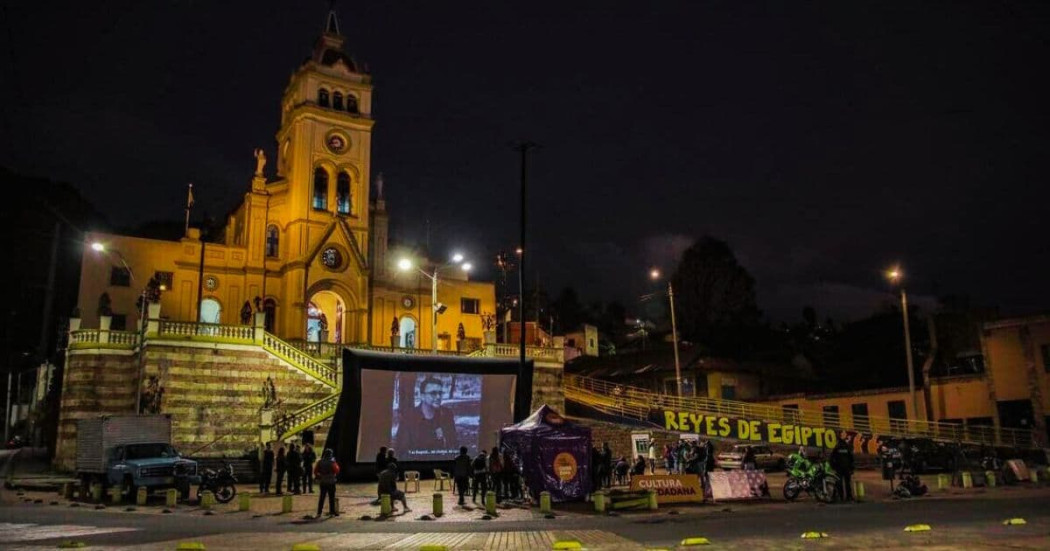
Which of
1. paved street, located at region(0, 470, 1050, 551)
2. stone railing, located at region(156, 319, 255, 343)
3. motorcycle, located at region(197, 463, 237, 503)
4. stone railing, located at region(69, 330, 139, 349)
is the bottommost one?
paved street, located at region(0, 470, 1050, 551)

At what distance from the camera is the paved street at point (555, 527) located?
13391mm

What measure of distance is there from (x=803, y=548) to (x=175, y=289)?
127 feet

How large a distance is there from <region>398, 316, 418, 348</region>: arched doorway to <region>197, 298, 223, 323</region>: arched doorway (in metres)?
10.5

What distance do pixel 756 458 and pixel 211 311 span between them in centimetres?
2998

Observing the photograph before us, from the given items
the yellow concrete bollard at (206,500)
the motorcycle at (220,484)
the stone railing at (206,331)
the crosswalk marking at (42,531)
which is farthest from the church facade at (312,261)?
the crosswalk marking at (42,531)

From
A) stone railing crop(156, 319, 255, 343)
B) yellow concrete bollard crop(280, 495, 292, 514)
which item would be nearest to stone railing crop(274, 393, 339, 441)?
stone railing crop(156, 319, 255, 343)

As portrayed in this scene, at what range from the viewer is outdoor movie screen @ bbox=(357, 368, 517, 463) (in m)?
29.4

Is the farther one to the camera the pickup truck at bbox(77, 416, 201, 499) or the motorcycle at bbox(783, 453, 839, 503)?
the pickup truck at bbox(77, 416, 201, 499)

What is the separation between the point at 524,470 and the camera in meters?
21.6

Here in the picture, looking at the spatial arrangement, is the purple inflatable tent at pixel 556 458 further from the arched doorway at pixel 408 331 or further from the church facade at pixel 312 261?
the arched doorway at pixel 408 331

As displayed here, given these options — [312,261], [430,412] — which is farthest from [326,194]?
[430,412]

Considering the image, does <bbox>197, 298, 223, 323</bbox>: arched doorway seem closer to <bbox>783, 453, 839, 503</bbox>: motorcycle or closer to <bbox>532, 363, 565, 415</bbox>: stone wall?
<bbox>532, 363, 565, 415</bbox>: stone wall

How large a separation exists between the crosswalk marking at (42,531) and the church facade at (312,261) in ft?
82.2

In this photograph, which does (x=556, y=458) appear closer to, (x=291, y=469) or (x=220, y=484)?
(x=291, y=469)
